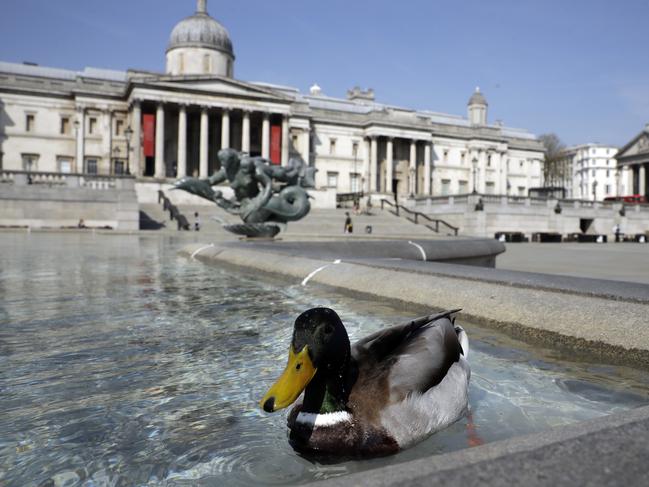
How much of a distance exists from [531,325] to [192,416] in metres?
2.72

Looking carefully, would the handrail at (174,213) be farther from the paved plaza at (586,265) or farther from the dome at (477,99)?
the dome at (477,99)

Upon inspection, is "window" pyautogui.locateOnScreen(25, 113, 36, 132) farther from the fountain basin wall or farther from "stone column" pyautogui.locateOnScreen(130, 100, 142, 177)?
the fountain basin wall

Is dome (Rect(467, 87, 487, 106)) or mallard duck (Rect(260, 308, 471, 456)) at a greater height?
dome (Rect(467, 87, 487, 106))

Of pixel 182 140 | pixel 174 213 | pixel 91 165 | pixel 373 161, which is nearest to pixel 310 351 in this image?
pixel 174 213

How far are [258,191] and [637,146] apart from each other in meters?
69.3

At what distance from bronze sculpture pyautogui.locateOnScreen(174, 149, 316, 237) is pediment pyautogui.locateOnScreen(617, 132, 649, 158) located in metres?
67.2

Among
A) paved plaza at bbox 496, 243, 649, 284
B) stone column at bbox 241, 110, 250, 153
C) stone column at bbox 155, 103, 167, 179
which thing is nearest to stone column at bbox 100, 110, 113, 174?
stone column at bbox 155, 103, 167, 179

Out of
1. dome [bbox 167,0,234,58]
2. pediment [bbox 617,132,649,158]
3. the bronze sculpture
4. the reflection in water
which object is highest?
dome [bbox 167,0,234,58]

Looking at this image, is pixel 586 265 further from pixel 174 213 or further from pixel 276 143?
pixel 276 143

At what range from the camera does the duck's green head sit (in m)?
1.89

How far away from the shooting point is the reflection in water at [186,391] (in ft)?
6.86

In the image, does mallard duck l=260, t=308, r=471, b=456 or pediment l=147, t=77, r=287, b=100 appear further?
pediment l=147, t=77, r=287, b=100

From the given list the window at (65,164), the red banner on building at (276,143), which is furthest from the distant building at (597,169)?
the window at (65,164)

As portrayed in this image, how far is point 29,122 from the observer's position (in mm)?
51094
